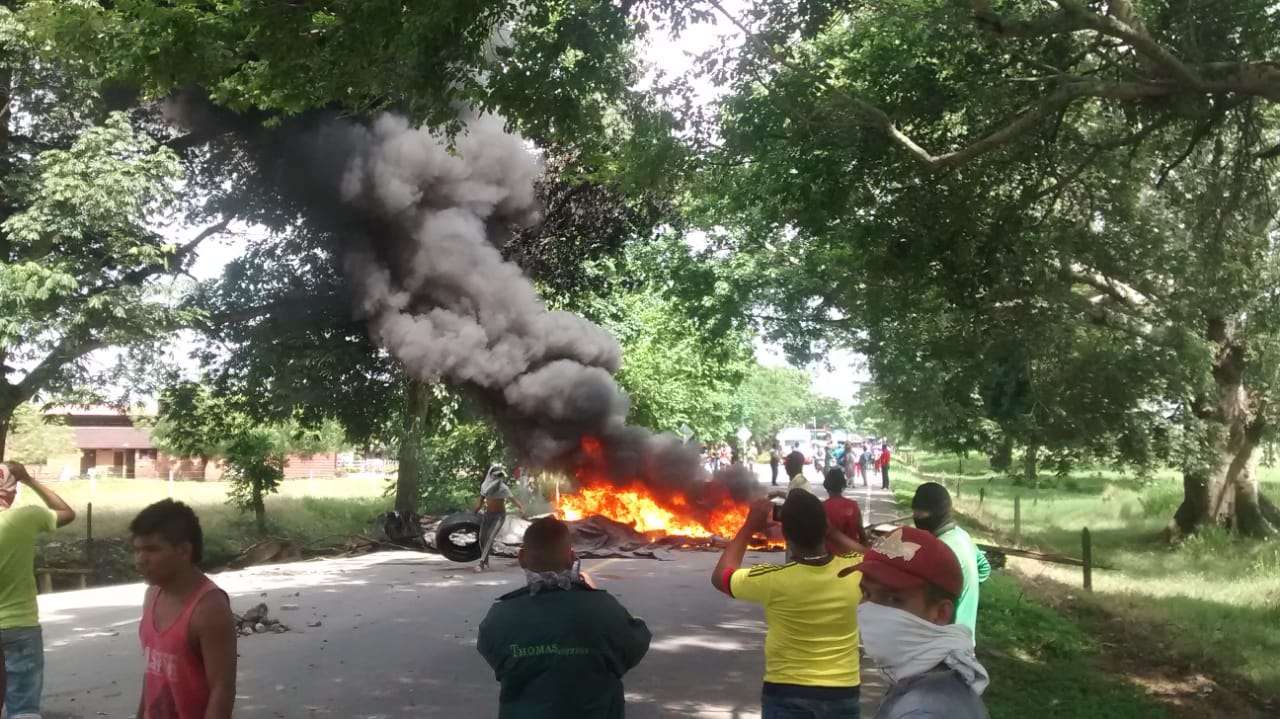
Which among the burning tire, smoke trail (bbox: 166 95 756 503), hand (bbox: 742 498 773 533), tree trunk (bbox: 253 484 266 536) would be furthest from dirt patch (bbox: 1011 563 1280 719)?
tree trunk (bbox: 253 484 266 536)

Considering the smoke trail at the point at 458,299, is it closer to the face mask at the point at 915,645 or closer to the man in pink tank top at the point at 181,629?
the man in pink tank top at the point at 181,629

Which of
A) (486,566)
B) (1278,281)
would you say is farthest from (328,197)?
(1278,281)

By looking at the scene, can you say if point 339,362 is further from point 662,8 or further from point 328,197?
point 662,8

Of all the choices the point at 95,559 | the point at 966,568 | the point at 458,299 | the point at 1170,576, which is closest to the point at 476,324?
the point at 458,299

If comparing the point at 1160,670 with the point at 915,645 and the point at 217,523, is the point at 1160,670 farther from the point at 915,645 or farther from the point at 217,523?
the point at 217,523

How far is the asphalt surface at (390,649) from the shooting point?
631 centimetres

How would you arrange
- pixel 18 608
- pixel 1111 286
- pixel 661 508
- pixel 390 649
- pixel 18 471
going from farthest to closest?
pixel 661 508
pixel 1111 286
pixel 390 649
pixel 18 471
pixel 18 608

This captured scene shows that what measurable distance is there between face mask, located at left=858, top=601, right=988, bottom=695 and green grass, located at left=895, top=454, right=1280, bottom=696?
7.00m

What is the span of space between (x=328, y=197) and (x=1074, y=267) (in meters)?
10.6

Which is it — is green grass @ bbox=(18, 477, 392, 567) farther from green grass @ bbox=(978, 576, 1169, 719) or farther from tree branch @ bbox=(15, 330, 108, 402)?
green grass @ bbox=(978, 576, 1169, 719)

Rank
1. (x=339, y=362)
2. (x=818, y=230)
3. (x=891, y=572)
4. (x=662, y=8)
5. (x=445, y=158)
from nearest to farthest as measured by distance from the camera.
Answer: (x=891, y=572) → (x=662, y=8) → (x=818, y=230) → (x=445, y=158) → (x=339, y=362)

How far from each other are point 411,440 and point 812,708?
50.1 feet

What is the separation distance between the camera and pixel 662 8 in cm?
695

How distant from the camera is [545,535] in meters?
3.08
